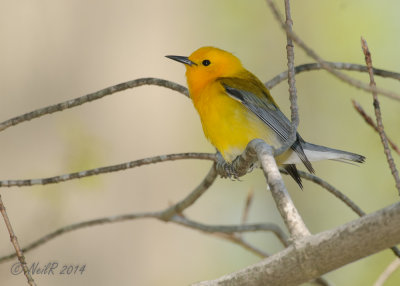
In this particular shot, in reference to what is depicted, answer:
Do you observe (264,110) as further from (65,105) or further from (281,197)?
(281,197)

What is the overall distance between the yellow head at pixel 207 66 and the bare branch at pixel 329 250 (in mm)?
3410

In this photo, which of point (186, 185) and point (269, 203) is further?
point (269, 203)

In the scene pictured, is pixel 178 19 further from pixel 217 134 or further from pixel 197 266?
pixel 197 266

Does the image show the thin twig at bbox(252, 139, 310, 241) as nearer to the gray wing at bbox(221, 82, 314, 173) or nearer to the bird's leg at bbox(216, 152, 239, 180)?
the bird's leg at bbox(216, 152, 239, 180)

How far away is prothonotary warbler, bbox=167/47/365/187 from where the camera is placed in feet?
15.3

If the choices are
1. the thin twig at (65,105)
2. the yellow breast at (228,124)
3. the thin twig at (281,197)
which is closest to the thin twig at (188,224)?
the yellow breast at (228,124)

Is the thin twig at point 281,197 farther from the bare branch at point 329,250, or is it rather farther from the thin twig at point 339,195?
the thin twig at point 339,195

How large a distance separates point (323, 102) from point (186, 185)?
4.03 metres

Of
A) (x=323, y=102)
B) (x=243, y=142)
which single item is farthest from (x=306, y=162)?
(x=323, y=102)

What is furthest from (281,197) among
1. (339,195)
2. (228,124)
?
(228,124)

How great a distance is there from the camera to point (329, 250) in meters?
2.02

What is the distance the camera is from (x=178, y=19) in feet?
22.5

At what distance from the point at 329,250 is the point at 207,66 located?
3.82 meters

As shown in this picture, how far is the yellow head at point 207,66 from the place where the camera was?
18.1 feet
